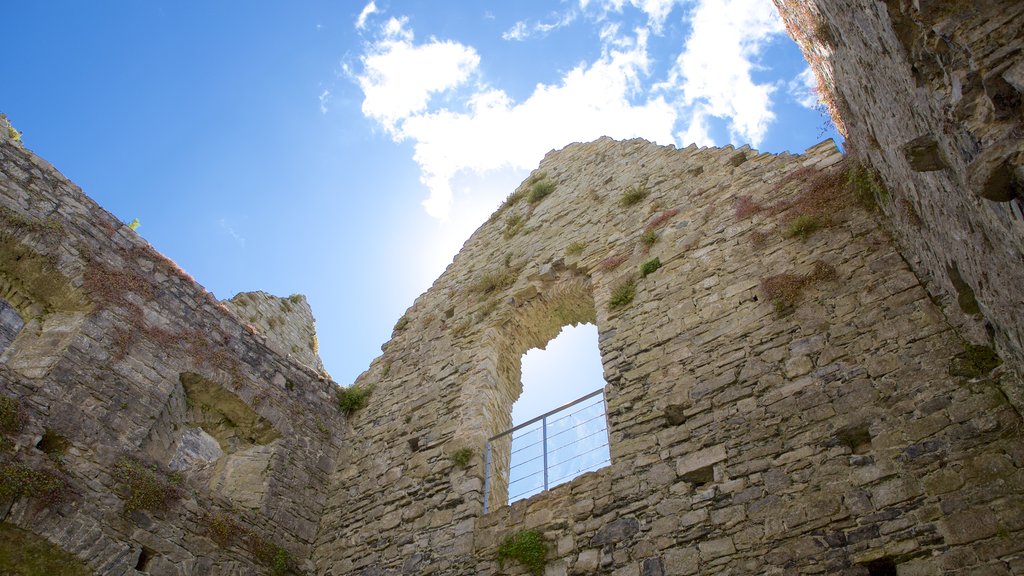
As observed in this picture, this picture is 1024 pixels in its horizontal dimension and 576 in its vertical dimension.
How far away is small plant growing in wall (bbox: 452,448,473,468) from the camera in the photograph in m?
7.20

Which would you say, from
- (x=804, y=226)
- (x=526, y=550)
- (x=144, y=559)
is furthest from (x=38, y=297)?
(x=804, y=226)

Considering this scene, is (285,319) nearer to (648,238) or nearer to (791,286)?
(648,238)

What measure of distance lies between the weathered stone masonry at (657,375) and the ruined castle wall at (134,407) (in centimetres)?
3

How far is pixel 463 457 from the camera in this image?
7.21m

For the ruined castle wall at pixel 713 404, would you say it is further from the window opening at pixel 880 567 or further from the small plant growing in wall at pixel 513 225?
the small plant growing in wall at pixel 513 225

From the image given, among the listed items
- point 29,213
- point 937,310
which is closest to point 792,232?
point 937,310

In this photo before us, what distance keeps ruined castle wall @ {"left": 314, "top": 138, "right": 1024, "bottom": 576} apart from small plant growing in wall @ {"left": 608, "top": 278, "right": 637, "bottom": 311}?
0.13 m

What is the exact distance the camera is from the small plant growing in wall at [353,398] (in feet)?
30.6

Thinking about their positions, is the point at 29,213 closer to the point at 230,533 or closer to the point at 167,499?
the point at 167,499

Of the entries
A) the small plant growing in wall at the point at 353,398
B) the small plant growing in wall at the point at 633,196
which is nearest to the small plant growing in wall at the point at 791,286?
the small plant growing in wall at the point at 633,196

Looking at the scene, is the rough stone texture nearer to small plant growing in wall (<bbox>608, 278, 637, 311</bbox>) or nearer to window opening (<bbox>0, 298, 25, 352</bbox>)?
window opening (<bbox>0, 298, 25, 352</bbox>)

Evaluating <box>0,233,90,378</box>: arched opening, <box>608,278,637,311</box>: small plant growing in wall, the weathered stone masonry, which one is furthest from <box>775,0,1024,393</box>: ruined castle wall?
<box>0,233,90,378</box>: arched opening

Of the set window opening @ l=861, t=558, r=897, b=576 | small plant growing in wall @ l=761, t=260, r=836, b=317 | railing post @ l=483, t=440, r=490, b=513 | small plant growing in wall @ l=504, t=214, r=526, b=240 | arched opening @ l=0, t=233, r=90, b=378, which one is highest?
small plant growing in wall @ l=504, t=214, r=526, b=240

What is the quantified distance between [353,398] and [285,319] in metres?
5.40
